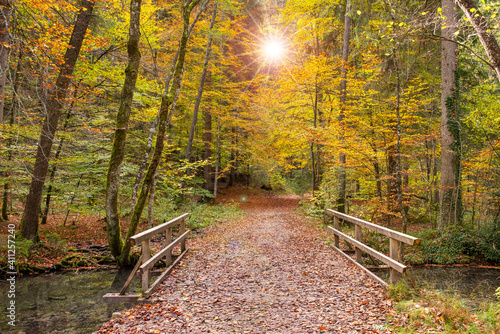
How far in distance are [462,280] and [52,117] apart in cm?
1304

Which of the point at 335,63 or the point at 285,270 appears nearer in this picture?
the point at 285,270

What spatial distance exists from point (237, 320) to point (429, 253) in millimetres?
8019

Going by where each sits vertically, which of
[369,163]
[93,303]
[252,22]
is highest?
[252,22]

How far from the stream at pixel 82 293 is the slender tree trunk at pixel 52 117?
6.35 ft

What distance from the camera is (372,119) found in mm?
11398

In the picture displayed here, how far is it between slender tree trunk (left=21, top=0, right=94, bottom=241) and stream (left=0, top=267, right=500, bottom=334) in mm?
1935

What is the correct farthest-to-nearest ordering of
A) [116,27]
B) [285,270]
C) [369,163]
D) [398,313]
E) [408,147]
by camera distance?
[408,147] < [369,163] < [116,27] < [285,270] < [398,313]

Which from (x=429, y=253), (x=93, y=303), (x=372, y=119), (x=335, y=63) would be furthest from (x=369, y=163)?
(x=93, y=303)

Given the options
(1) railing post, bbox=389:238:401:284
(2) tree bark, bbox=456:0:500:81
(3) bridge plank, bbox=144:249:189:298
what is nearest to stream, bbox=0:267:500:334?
(3) bridge plank, bbox=144:249:189:298

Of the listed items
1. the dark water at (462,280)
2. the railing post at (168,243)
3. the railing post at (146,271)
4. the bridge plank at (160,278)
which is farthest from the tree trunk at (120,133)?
the dark water at (462,280)

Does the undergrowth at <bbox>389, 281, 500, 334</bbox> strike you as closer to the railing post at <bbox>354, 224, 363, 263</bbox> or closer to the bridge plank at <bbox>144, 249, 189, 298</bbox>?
the railing post at <bbox>354, 224, 363, 263</bbox>

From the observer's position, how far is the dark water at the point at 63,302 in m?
4.88

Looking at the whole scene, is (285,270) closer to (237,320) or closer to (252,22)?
(237,320)

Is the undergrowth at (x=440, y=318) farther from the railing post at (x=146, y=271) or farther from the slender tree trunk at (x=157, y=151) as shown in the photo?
the slender tree trunk at (x=157, y=151)
